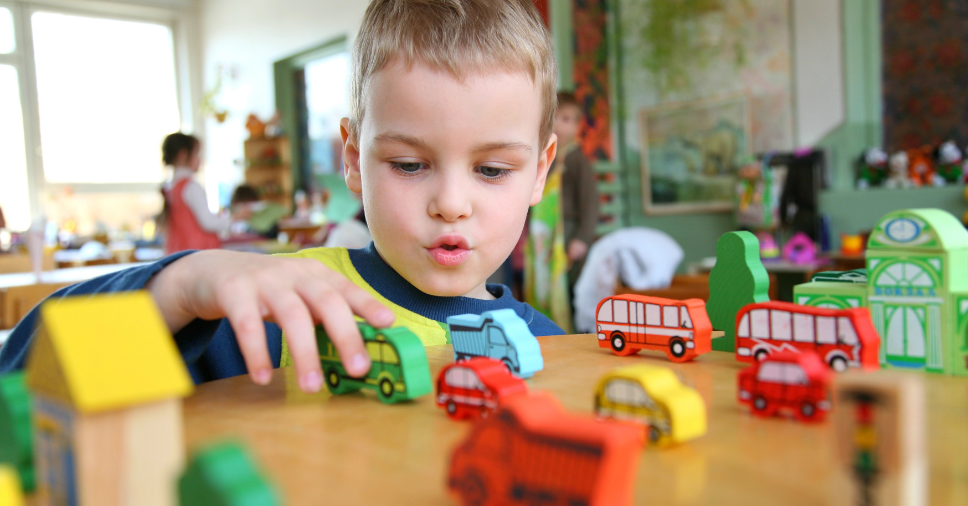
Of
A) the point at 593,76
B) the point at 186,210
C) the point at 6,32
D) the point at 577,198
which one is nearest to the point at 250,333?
the point at 577,198

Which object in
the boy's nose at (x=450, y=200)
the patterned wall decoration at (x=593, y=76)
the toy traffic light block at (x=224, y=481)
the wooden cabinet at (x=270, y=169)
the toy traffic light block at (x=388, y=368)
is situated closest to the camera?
the toy traffic light block at (x=224, y=481)

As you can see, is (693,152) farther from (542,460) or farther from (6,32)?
(6,32)

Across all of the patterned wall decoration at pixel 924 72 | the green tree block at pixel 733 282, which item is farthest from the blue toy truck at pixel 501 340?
the patterned wall decoration at pixel 924 72

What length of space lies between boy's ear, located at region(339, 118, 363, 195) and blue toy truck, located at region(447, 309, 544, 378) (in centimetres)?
43

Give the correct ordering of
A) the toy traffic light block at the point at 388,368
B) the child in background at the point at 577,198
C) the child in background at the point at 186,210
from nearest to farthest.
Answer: the toy traffic light block at the point at 388,368 < the child in background at the point at 577,198 < the child in background at the point at 186,210

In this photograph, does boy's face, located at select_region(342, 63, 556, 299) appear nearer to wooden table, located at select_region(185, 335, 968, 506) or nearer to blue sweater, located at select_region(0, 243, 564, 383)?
blue sweater, located at select_region(0, 243, 564, 383)

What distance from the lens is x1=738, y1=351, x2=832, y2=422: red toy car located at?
16.1 inches

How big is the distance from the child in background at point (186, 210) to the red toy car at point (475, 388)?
3367 mm

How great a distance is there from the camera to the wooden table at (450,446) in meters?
0.31

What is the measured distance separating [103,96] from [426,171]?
7.61 m

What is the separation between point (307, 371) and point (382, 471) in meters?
0.16

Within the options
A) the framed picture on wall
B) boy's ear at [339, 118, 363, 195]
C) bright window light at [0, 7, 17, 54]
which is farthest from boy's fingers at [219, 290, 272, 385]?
bright window light at [0, 7, 17, 54]

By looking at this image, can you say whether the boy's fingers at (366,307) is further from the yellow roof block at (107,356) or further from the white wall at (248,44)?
the white wall at (248,44)

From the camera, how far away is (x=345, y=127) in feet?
3.28
